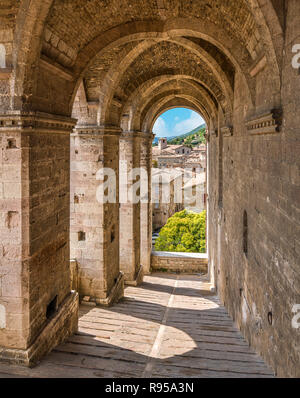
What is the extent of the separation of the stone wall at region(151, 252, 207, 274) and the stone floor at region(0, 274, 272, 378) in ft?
20.8

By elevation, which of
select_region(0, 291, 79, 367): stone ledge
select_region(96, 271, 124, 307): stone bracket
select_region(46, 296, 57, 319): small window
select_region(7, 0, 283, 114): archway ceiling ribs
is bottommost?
select_region(96, 271, 124, 307): stone bracket

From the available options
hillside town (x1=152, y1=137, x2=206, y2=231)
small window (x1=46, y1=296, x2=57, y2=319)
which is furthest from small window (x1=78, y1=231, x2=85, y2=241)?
hillside town (x1=152, y1=137, x2=206, y2=231)

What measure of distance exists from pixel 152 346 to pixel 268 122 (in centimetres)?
461

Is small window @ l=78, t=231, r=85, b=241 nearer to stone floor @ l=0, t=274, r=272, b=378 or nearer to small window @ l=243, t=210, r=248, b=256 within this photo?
stone floor @ l=0, t=274, r=272, b=378

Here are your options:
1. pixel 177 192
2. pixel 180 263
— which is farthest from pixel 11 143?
pixel 177 192

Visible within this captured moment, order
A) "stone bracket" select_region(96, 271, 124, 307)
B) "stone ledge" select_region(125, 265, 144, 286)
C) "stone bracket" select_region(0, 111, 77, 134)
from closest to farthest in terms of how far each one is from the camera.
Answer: "stone bracket" select_region(0, 111, 77, 134) → "stone bracket" select_region(96, 271, 124, 307) → "stone ledge" select_region(125, 265, 144, 286)

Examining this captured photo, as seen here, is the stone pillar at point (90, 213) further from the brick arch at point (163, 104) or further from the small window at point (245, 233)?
the brick arch at point (163, 104)

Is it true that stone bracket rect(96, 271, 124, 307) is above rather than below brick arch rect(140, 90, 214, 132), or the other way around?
below

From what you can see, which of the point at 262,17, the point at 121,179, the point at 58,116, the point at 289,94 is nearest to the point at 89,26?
the point at 58,116

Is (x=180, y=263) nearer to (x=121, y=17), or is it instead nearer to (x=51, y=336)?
(x=51, y=336)

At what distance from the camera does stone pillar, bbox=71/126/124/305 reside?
9109mm

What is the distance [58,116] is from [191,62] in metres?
5.89

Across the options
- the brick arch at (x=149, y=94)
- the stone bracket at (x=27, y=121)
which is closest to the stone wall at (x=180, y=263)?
the brick arch at (x=149, y=94)
